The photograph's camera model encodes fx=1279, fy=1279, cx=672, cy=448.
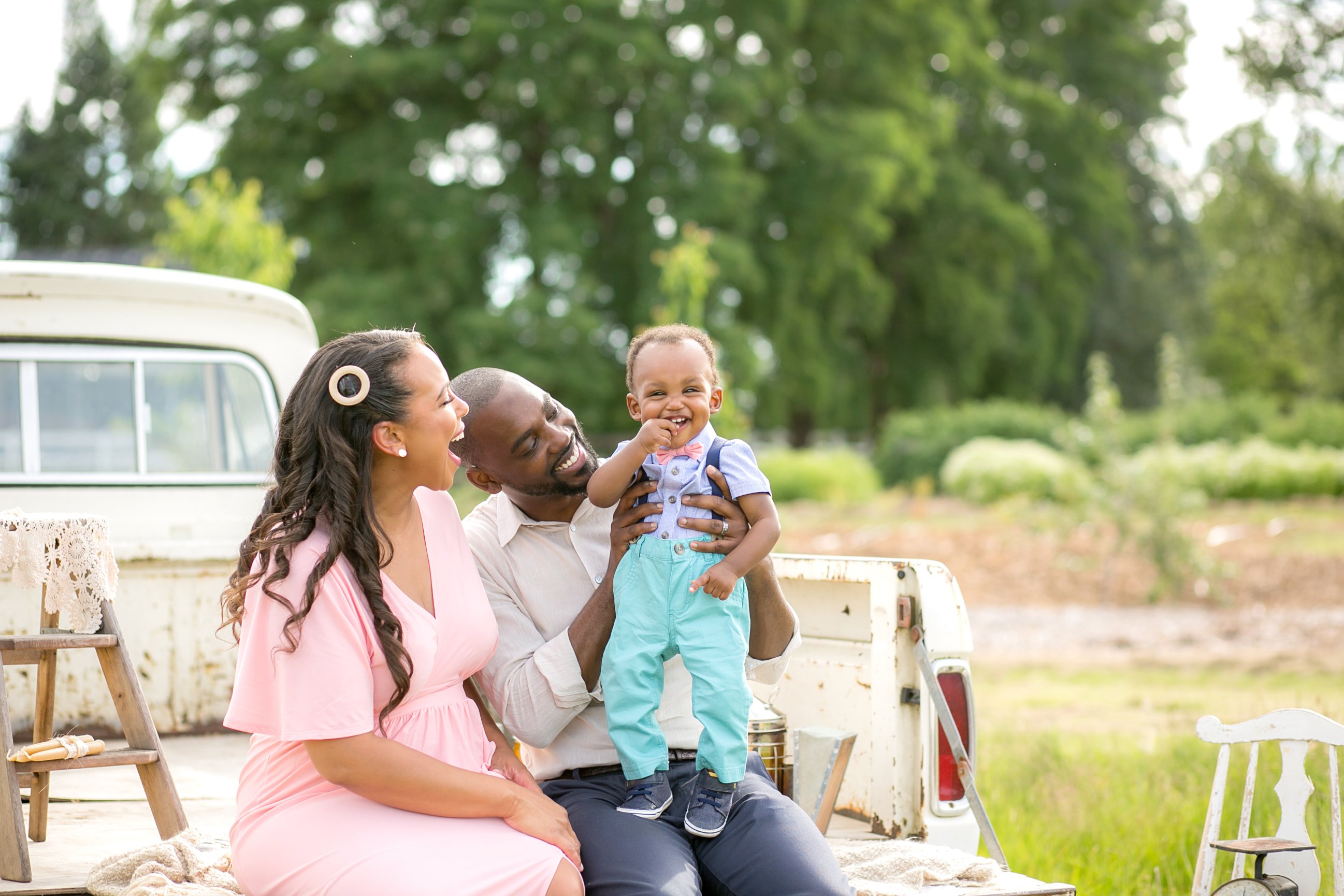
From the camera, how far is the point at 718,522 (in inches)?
109

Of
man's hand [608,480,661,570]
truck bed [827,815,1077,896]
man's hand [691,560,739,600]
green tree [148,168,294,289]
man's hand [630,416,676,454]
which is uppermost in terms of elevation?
green tree [148,168,294,289]

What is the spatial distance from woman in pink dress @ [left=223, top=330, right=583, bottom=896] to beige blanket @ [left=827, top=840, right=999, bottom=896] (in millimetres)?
690

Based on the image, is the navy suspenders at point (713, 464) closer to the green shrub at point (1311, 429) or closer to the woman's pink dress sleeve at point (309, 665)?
the woman's pink dress sleeve at point (309, 665)

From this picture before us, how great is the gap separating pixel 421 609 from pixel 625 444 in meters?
0.59

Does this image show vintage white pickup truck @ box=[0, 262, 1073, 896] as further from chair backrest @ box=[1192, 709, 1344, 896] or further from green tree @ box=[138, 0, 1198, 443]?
green tree @ box=[138, 0, 1198, 443]

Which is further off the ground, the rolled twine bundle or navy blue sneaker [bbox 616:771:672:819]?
the rolled twine bundle

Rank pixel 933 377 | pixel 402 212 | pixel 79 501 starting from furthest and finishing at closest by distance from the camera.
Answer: pixel 933 377 < pixel 402 212 < pixel 79 501

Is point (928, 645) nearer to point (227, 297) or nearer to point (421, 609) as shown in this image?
point (421, 609)

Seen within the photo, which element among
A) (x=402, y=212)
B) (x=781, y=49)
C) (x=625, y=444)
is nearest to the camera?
(x=625, y=444)

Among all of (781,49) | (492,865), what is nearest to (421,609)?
(492,865)

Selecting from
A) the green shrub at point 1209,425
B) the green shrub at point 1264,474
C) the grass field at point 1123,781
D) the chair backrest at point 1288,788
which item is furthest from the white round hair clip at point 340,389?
the green shrub at point 1209,425

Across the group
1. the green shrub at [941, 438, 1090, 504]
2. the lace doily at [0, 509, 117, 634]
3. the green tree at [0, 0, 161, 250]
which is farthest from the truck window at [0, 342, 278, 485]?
the green tree at [0, 0, 161, 250]

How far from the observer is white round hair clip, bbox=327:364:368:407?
2.31 meters

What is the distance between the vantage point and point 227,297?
4555mm
